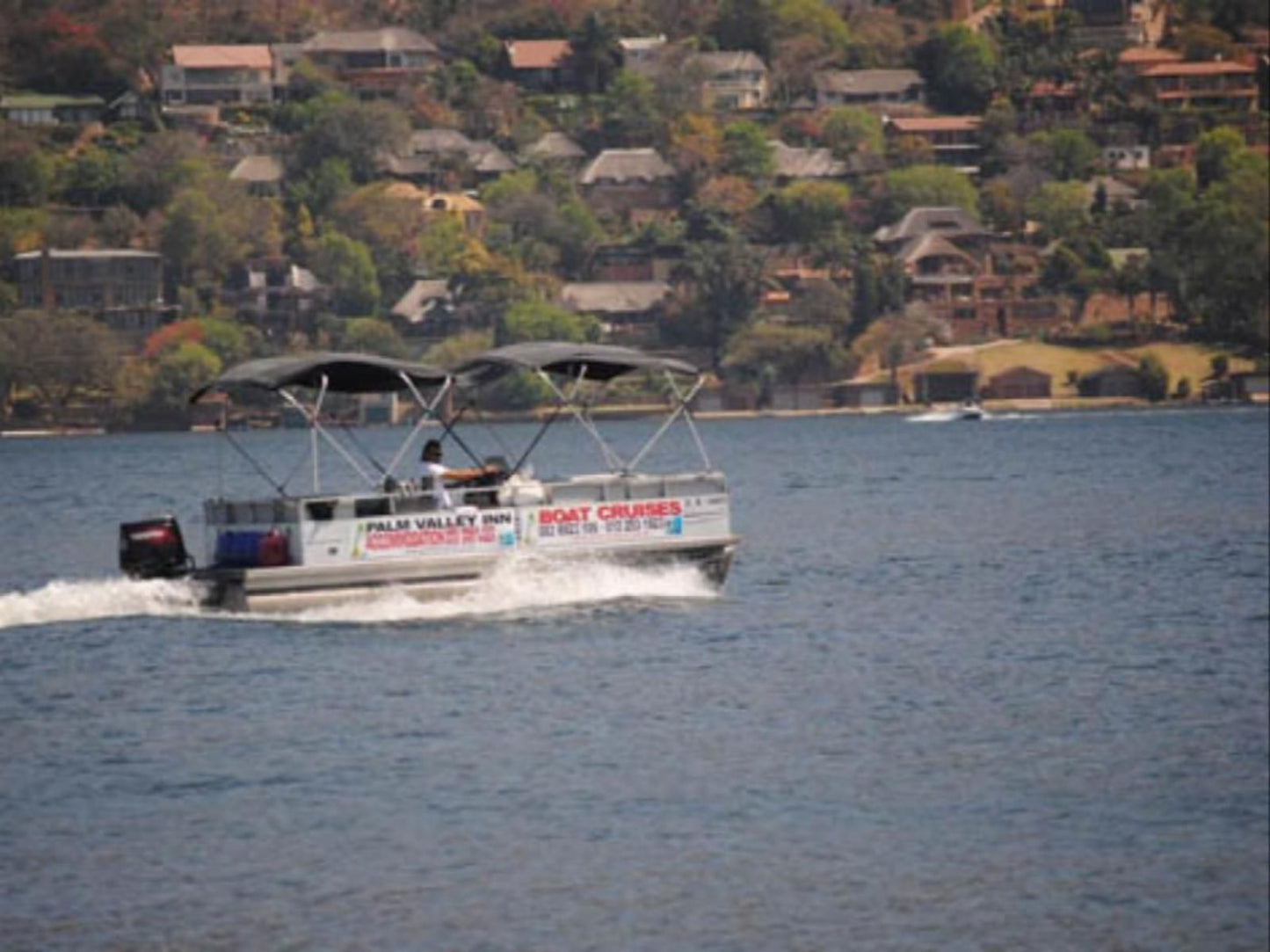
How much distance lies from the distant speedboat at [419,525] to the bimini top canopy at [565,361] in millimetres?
37

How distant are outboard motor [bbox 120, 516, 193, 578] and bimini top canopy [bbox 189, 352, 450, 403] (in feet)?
7.13

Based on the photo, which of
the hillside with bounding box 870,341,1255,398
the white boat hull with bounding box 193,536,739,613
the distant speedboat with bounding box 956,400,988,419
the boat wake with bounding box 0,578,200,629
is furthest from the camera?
the hillside with bounding box 870,341,1255,398

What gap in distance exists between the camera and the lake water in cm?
2689

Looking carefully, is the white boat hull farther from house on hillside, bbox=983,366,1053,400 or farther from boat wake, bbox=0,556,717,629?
house on hillside, bbox=983,366,1053,400

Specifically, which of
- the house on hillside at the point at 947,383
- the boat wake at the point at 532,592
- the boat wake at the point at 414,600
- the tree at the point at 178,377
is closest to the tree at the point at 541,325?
the tree at the point at 178,377

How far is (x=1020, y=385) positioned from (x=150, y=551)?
487 ft

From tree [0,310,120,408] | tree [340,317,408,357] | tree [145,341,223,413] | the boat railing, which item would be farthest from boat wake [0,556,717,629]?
tree [340,317,408,357]

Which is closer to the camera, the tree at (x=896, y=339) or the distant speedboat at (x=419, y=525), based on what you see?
the distant speedboat at (x=419, y=525)

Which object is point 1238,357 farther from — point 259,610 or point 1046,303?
point 259,610

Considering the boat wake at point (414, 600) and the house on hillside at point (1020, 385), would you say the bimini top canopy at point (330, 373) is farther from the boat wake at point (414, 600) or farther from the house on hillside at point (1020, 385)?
the house on hillside at point (1020, 385)

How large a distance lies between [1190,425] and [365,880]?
426ft

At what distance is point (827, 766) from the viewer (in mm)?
33125

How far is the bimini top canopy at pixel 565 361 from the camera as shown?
46.9m

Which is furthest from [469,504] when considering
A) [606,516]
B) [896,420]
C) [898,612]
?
[896,420]
